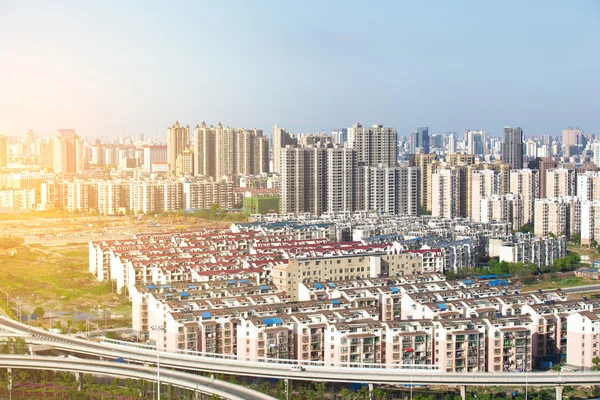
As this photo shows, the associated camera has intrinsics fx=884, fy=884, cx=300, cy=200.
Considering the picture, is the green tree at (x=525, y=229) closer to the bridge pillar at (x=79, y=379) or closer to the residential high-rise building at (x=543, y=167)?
the residential high-rise building at (x=543, y=167)

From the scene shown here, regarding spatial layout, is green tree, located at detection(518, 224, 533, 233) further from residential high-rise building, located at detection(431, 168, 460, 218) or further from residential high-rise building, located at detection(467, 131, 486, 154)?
residential high-rise building, located at detection(467, 131, 486, 154)

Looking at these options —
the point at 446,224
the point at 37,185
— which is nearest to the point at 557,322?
the point at 446,224

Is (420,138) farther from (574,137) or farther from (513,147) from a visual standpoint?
(513,147)

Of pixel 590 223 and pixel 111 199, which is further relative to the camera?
pixel 111 199

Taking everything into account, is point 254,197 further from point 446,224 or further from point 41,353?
point 41,353

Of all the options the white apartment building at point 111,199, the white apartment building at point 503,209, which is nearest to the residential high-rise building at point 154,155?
the white apartment building at point 111,199

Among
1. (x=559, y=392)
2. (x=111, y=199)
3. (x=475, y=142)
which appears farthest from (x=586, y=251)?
(x=475, y=142)
